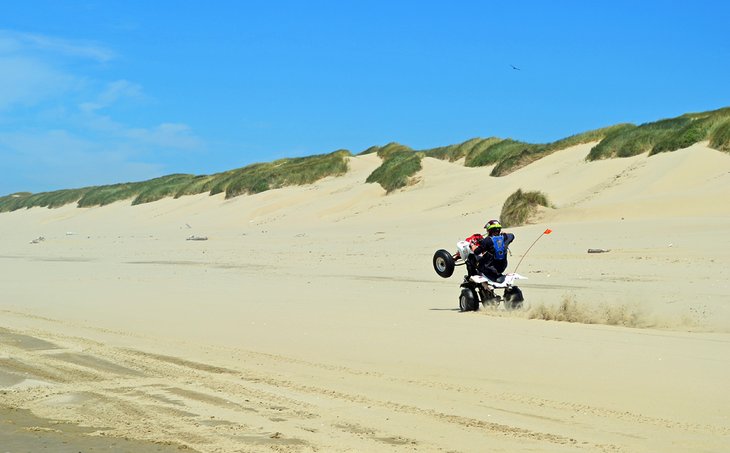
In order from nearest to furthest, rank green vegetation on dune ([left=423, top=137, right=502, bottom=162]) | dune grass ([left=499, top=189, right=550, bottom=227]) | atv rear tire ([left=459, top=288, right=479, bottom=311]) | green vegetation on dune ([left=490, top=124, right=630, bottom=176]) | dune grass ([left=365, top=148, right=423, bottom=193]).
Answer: atv rear tire ([left=459, top=288, right=479, bottom=311]), dune grass ([left=499, top=189, right=550, bottom=227]), green vegetation on dune ([left=490, top=124, right=630, bottom=176]), dune grass ([left=365, top=148, right=423, bottom=193]), green vegetation on dune ([left=423, top=137, right=502, bottom=162])

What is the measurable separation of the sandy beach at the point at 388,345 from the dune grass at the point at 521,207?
0.54 m

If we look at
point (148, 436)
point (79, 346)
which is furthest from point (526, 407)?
point (79, 346)

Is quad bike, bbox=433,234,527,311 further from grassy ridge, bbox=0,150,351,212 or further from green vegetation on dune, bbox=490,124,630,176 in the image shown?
grassy ridge, bbox=0,150,351,212

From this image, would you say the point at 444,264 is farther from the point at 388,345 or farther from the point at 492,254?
the point at 388,345

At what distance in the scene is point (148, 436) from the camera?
6.48 meters

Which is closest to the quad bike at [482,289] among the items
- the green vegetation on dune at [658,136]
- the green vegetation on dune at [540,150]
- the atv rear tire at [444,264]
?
the atv rear tire at [444,264]

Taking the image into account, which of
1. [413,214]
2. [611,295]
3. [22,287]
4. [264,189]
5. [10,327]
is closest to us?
[10,327]

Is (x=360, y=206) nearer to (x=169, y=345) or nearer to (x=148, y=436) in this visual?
(x=169, y=345)

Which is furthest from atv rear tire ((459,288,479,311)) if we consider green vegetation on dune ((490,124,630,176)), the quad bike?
green vegetation on dune ((490,124,630,176))

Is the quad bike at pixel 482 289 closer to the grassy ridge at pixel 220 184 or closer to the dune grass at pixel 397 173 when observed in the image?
the dune grass at pixel 397 173

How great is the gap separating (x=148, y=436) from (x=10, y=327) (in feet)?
21.3

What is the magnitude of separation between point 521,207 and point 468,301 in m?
13.8

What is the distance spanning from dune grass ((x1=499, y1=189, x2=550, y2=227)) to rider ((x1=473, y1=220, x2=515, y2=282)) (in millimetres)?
12905

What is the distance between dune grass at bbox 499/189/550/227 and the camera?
85.4ft
